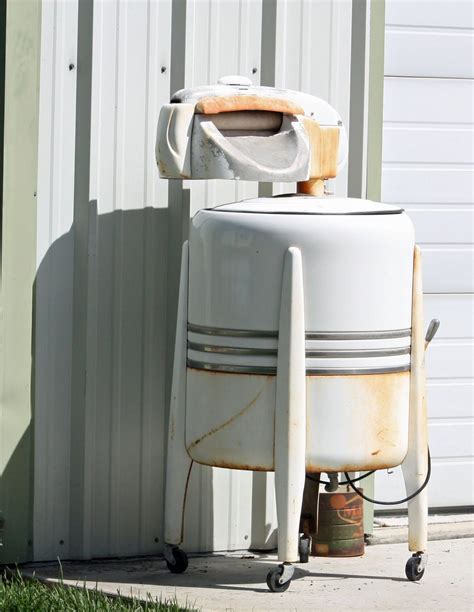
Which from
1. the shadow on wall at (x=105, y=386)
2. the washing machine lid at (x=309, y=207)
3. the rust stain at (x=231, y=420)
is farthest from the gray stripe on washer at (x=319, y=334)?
the shadow on wall at (x=105, y=386)

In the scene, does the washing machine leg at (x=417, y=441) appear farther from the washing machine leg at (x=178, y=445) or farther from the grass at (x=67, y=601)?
the grass at (x=67, y=601)

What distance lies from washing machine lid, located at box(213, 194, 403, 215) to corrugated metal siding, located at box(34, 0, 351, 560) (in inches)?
23.3

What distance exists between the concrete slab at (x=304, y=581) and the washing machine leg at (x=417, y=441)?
139 mm

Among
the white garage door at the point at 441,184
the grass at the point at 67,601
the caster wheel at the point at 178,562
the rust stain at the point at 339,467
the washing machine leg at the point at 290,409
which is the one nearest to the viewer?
the grass at the point at 67,601

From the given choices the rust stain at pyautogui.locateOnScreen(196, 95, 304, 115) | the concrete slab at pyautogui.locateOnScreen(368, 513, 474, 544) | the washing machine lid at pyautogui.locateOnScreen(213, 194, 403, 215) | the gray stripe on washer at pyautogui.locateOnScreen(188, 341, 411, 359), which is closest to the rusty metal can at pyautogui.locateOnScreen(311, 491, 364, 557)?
the concrete slab at pyautogui.locateOnScreen(368, 513, 474, 544)

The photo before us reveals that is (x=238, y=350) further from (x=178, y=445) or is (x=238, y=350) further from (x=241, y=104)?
(x=241, y=104)

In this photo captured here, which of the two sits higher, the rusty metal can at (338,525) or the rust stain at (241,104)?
the rust stain at (241,104)

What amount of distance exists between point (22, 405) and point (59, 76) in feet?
3.83

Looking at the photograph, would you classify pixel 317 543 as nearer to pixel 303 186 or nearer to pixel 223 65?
pixel 303 186

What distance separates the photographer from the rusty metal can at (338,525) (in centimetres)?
529

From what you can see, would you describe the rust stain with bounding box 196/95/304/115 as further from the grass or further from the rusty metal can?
the grass

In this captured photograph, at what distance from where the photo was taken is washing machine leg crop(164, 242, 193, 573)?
498 cm

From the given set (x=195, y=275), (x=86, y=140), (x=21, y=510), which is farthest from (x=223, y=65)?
(x=21, y=510)

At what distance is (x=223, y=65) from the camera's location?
5.38 meters
